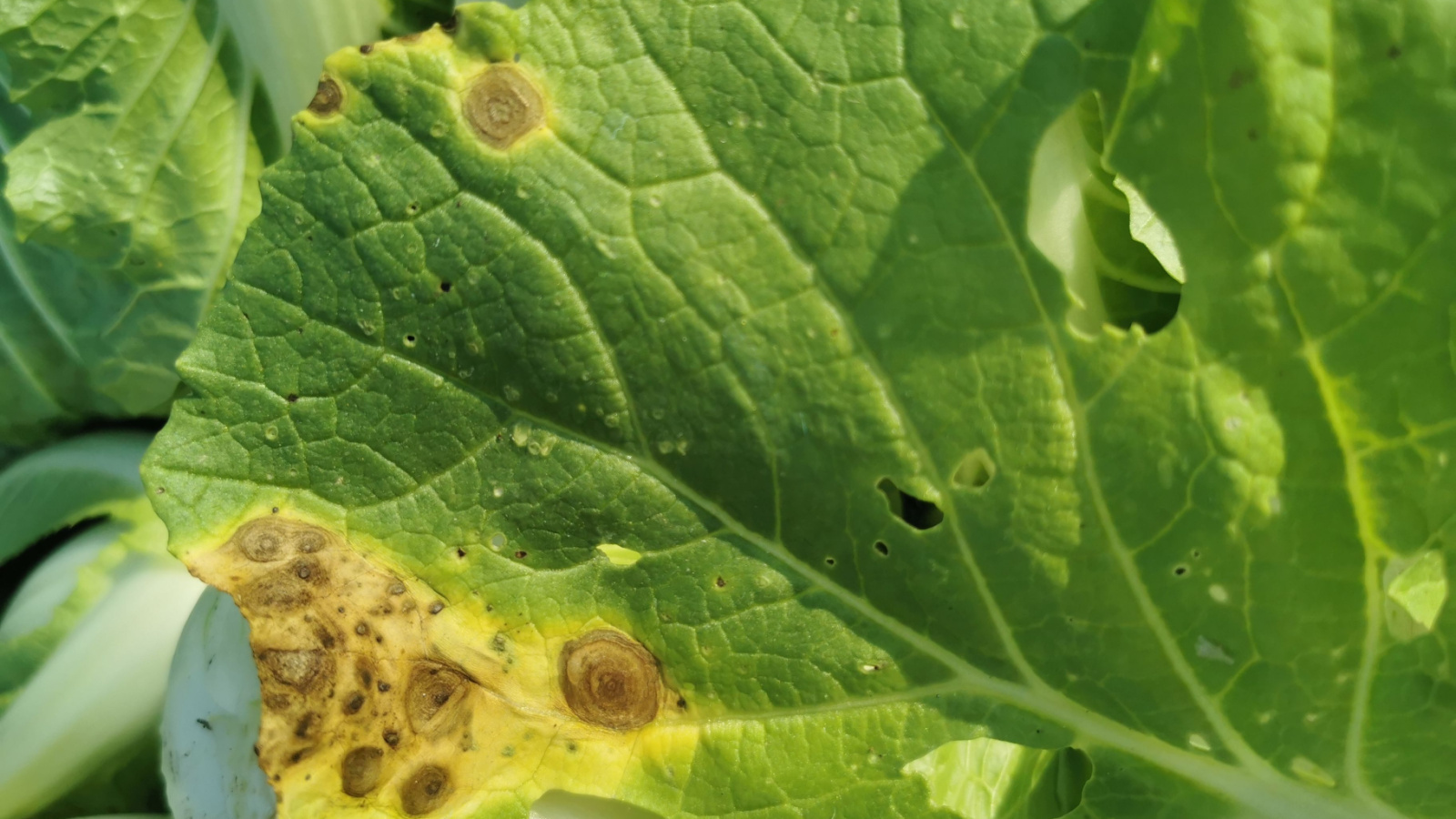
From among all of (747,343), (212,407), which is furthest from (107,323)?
(747,343)

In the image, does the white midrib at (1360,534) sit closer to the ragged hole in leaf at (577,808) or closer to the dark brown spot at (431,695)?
the ragged hole in leaf at (577,808)

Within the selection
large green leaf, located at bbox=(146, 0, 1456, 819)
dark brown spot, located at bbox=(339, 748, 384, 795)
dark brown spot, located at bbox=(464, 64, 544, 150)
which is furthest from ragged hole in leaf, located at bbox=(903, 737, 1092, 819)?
dark brown spot, located at bbox=(464, 64, 544, 150)

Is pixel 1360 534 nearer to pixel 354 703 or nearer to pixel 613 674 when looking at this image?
pixel 613 674

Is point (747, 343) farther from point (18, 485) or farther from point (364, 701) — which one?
point (18, 485)

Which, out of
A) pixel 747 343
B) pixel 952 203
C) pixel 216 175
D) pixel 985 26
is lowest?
pixel 216 175

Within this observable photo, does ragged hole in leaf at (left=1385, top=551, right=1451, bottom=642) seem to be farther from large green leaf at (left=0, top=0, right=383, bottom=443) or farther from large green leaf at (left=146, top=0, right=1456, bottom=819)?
large green leaf at (left=0, top=0, right=383, bottom=443)

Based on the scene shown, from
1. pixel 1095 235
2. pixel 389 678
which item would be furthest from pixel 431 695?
pixel 1095 235
